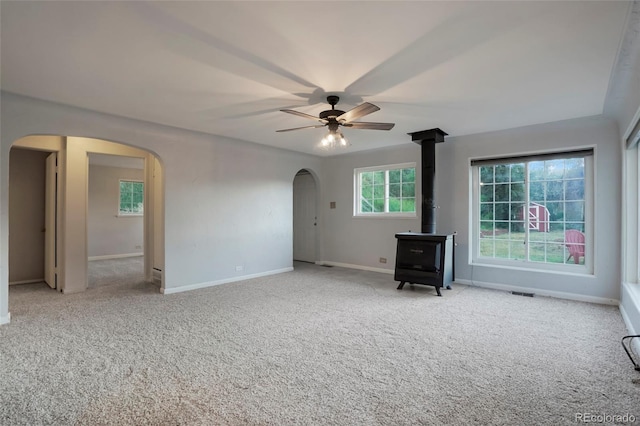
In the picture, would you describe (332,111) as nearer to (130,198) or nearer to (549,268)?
(549,268)

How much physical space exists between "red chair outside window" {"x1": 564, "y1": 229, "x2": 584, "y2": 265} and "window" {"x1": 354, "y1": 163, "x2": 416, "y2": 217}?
222 centimetres

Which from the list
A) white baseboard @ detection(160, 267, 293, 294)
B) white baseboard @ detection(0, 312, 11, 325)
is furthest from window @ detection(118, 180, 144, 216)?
white baseboard @ detection(0, 312, 11, 325)

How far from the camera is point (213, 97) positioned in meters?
3.40

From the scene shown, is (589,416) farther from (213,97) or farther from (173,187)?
(173,187)

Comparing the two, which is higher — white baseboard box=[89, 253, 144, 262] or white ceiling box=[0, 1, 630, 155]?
white ceiling box=[0, 1, 630, 155]

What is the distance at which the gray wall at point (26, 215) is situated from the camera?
516cm

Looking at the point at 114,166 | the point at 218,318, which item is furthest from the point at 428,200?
the point at 114,166

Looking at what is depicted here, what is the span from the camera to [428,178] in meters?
4.96

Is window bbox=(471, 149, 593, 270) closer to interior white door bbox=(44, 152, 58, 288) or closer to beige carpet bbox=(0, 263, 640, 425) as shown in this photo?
beige carpet bbox=(0, 263, 640, 425)

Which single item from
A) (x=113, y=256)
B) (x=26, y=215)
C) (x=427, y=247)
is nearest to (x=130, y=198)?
(x=113, y=256)

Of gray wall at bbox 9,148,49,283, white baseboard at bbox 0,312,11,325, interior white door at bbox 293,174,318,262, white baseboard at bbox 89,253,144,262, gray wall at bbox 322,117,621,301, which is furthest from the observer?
white baseboard at bbox 89,253,144,262

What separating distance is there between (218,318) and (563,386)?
3.06 metres

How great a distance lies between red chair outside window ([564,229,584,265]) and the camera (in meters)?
4.30

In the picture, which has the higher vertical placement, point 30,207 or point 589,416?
point 30,207
